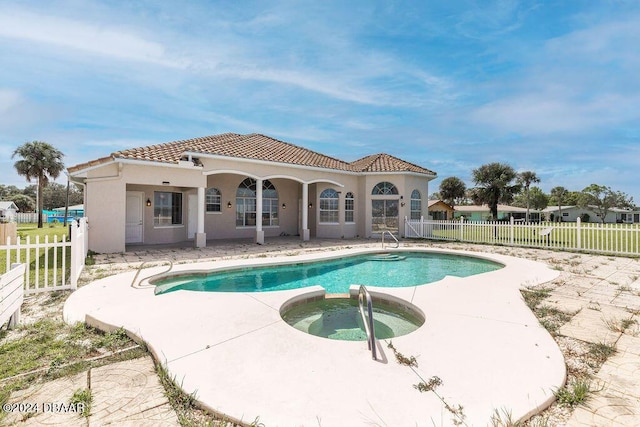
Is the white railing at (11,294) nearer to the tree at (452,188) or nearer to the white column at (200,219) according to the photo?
Answer: the white column at (200,219)

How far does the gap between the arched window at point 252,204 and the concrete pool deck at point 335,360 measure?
1194 cm

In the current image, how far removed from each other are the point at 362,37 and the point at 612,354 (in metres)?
13.2

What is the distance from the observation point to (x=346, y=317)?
18.2ft

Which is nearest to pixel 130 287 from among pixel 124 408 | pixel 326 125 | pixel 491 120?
pixel 124 408

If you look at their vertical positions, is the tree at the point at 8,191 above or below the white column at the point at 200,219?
above

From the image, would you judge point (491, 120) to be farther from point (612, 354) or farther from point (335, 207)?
point (612, 354)

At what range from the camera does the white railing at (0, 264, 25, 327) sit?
3.81 m

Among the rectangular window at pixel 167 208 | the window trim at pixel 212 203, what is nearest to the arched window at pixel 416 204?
the window trim at pixel 212 203

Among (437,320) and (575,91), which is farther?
(575,91)

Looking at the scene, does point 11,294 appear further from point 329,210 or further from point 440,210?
point 440,210

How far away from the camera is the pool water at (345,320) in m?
4.81

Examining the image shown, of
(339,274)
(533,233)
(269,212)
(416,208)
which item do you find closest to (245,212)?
A: (269,212)

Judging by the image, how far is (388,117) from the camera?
2506 cm

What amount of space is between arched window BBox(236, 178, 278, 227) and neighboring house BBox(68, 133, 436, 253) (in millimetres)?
61
